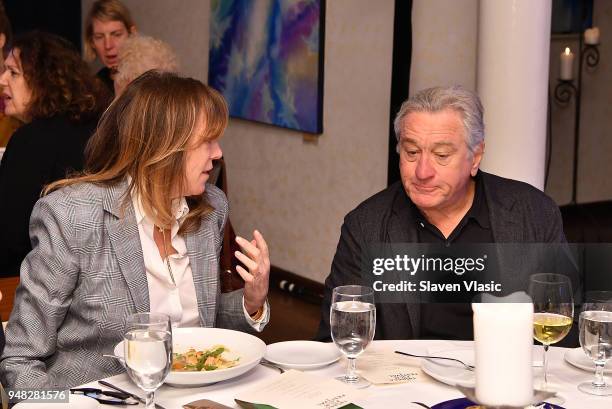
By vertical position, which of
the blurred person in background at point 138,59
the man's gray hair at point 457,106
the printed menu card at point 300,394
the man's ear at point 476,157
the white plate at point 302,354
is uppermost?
the blurred person in background at point 138,59

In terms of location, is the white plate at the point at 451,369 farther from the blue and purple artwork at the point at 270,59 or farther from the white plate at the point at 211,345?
the blue and purple artwork at the point at 270,59

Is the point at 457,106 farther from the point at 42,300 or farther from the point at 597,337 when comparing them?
the point at 42,300

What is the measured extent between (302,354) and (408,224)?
0.80 metres

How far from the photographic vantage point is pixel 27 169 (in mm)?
3605

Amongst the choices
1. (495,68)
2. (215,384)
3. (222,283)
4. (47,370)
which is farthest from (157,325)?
(495,68)

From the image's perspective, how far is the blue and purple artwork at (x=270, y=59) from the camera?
5750 mm

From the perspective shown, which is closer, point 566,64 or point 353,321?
point 353,321

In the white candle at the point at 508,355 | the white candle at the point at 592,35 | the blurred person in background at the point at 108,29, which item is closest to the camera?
the white candle at the point at 508,355

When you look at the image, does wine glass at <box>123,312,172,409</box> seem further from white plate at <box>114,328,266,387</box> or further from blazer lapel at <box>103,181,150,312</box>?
blazer lapel at <box>103,181,150,312</box>

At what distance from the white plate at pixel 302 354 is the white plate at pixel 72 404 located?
426 mm

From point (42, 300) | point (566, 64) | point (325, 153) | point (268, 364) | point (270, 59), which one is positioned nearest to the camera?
point (268, 364)

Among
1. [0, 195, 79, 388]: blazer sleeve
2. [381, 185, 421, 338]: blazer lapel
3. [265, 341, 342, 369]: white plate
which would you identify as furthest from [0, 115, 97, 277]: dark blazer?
[265, 341, 342, 369]: white plate
